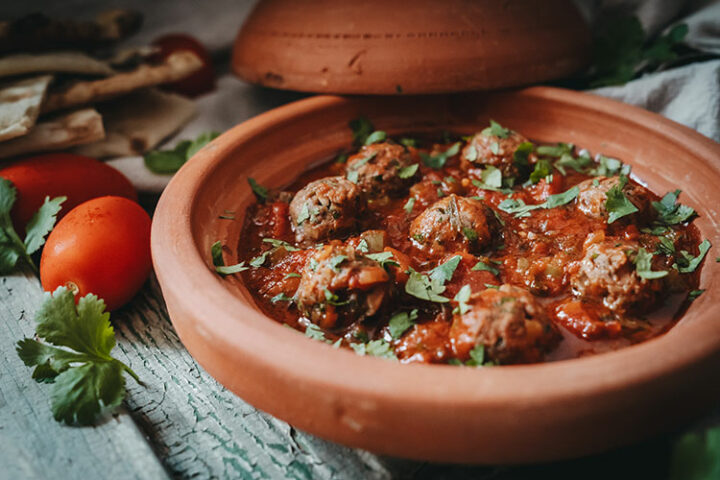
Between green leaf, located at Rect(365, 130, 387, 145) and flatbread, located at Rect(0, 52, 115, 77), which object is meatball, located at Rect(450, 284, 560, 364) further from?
flatbread, located at Rect(0, 52, 115, 77)

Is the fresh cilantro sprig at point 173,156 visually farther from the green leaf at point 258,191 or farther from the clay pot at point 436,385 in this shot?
the clay pot at point 436,385

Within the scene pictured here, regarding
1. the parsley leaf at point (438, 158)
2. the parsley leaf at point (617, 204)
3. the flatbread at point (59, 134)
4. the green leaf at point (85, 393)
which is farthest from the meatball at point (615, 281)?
the flatbread at point (59, 134)

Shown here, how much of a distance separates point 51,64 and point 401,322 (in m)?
2.70

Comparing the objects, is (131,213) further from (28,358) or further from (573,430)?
(573,430)

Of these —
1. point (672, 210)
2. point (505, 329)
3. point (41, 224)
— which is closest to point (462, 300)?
point (505, 329)

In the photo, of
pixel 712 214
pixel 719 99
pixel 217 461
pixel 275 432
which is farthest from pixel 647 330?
pixel 719 99

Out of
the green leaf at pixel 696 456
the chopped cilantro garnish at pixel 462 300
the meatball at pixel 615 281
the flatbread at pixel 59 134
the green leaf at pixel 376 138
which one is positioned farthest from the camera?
the green leaf at pixel 376 138

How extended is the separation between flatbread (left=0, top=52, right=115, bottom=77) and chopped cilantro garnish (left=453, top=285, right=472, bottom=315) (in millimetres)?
2771

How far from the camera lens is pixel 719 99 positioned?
314 centimetres

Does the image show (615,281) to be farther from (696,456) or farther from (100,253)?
(100,253)

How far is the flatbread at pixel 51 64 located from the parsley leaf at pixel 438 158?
6.87ft

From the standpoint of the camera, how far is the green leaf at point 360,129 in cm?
326

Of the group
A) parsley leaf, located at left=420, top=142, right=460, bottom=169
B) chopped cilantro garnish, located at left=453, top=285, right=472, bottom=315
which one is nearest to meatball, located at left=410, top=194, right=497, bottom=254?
chopped cilantro garnish, located at left=453, top=285, right=472, bottom=315

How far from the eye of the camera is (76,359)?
2094 millimetres
